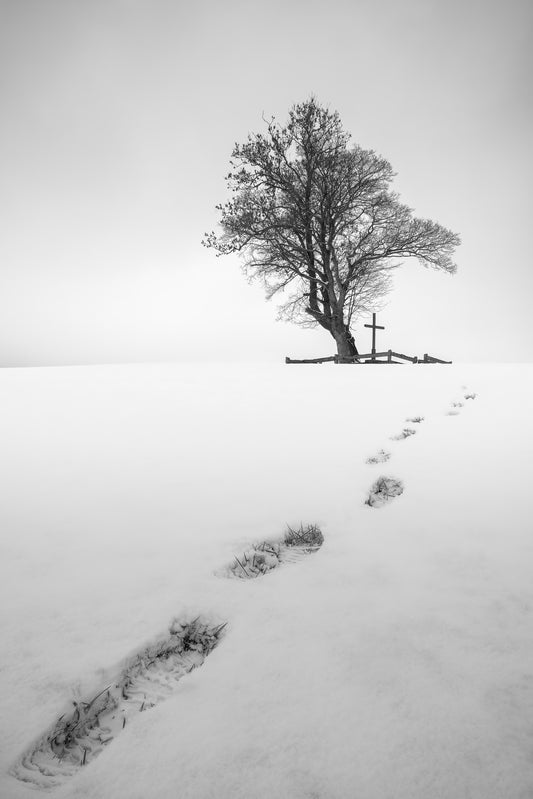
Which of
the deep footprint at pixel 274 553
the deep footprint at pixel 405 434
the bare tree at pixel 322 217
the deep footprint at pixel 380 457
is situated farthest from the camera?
the bare tree at pixel 322 217

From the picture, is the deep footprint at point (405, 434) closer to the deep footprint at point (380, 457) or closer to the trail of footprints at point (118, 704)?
the deep footprint at point (380, 457)

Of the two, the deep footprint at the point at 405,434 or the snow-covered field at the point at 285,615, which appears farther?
the deep footprint at the point at 405,434

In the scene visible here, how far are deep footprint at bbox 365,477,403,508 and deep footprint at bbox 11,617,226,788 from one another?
1.49 metres

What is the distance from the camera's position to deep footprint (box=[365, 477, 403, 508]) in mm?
2561

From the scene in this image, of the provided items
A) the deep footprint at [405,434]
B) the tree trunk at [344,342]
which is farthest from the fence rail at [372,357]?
the deep footprint at [405,434]

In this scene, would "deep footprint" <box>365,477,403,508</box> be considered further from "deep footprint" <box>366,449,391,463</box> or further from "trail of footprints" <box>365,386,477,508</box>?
"deep footprint" <box>366,449,391,463</box>

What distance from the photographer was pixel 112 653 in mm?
1275

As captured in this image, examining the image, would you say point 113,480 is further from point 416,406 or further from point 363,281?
point 363,281

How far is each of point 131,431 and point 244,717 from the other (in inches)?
149

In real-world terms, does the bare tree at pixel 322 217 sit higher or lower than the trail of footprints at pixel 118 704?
higher

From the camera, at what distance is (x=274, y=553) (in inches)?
77.5

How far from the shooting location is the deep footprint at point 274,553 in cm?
182

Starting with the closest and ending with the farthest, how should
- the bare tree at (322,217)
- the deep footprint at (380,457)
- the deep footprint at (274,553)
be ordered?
1. the deep footprint at (274,553)
2. the deep footprint at (380,457)
3. the bare tree at (322,217)

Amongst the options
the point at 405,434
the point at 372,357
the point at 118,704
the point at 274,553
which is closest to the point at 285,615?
the point at 274,553
